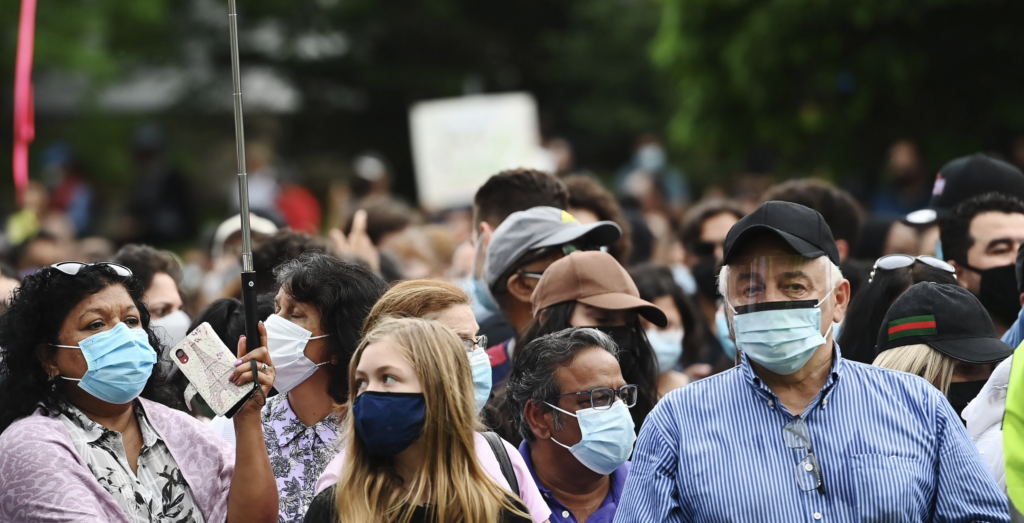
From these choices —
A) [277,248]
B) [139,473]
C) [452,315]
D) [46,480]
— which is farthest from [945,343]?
[277,248]

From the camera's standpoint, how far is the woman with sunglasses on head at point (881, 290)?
4.88 metres

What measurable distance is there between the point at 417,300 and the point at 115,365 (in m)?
1.02

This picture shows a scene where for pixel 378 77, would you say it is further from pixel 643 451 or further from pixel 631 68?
pixel 643 451

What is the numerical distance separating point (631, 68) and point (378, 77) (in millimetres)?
6158

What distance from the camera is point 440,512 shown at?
3393mm

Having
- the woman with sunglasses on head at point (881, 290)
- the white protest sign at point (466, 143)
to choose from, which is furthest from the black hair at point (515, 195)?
the white protest sign at point (466, 143)

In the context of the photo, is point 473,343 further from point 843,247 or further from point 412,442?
point 843,247

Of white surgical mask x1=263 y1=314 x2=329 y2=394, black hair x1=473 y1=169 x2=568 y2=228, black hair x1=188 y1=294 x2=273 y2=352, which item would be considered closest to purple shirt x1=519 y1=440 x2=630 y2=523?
white surgical mask x1=263 y1=314 x2=329 y2=394

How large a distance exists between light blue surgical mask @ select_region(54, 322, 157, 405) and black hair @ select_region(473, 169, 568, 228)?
251 cm

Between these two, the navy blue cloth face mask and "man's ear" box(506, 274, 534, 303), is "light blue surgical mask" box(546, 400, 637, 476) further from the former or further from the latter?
"man's ear" box(506, 274, 534, 303)

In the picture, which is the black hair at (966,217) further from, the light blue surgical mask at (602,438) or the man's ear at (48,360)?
the man's ear at (48,360)

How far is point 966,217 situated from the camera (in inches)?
217

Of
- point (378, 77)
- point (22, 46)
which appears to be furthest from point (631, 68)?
point (22, 46)

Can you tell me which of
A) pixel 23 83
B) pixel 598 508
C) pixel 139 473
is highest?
pixel 23 83
